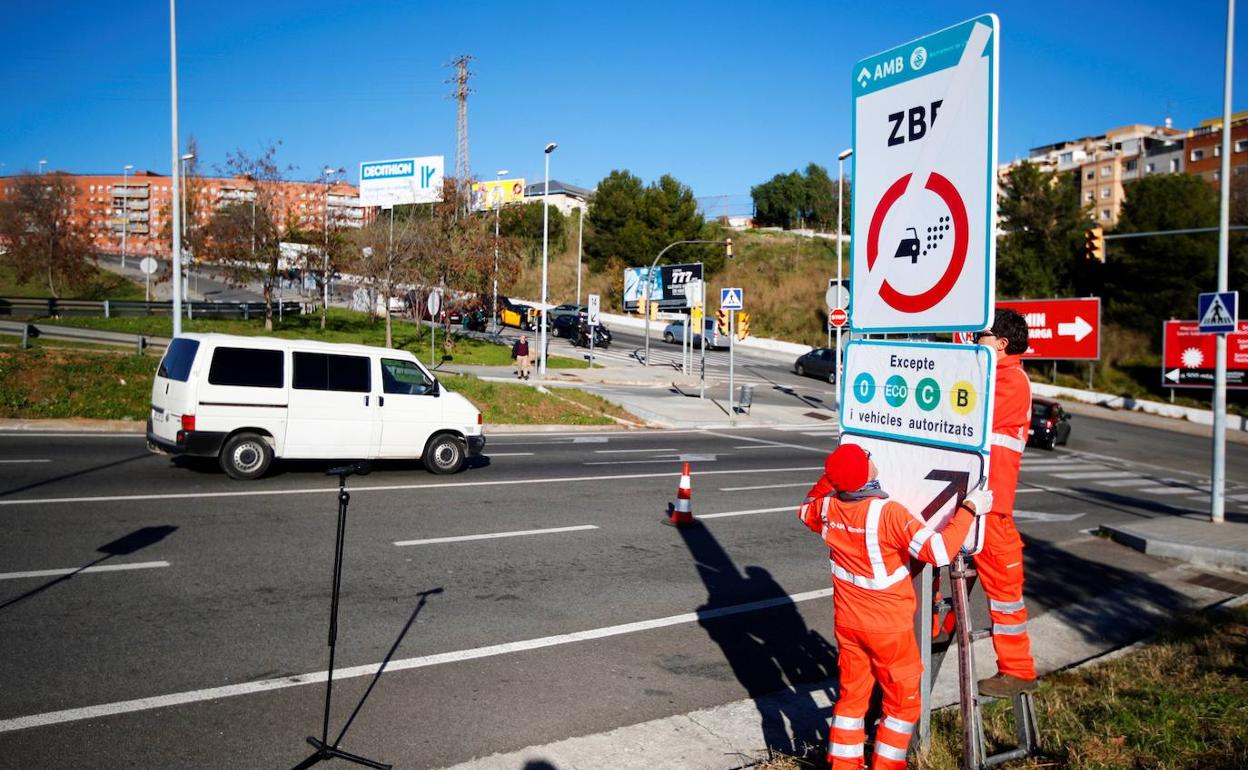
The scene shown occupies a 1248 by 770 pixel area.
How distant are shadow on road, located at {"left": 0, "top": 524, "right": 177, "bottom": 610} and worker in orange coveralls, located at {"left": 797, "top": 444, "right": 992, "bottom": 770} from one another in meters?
6.40

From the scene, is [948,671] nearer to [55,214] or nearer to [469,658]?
[469,658]

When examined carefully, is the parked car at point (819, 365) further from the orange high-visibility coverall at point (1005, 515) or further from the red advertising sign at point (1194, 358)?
the orange high-visibility coverall at point (1005, 515)

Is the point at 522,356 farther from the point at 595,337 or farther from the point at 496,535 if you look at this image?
the point at 496,535

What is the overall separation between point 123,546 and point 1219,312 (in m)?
14.0

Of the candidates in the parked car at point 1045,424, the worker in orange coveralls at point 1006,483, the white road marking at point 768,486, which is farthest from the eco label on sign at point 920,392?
the parked car at point 1045,424

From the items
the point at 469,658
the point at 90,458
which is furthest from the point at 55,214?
the point at 469,658

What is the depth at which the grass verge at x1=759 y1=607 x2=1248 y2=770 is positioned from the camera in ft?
14.8

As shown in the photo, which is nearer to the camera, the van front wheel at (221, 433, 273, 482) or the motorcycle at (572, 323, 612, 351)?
the van front wheel at (221, 433, 273, 482)

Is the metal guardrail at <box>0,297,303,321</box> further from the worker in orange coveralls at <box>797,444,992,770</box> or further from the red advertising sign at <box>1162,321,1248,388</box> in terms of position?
the red advertising sign at <box>1162,321,1248,388</box>

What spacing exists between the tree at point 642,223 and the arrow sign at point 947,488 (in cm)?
7210

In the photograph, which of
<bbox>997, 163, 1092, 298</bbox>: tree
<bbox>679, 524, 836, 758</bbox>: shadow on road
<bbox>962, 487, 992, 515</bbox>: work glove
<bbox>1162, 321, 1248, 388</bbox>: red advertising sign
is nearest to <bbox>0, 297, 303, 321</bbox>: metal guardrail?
<bbox>679, 524, 836, 758</bbox>: shadow on road

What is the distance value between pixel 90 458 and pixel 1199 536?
15.7m

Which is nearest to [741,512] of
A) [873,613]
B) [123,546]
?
[123,546]

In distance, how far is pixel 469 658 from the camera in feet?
20.9
